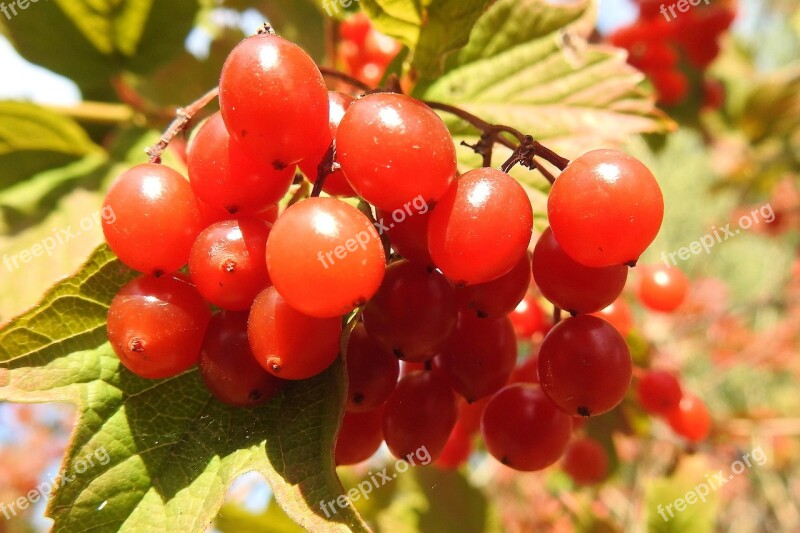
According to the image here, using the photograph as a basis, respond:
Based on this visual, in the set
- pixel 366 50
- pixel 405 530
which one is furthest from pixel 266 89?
pixel 405 530

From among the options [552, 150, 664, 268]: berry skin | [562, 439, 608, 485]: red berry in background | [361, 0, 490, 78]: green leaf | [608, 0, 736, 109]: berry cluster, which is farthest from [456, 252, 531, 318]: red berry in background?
[608, 0, 736, 109]: berry cluster

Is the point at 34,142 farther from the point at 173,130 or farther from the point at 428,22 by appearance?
the point at 428,22

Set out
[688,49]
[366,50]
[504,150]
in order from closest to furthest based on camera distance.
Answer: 1. [504,150]
2. [366,50]
3. [688,49]

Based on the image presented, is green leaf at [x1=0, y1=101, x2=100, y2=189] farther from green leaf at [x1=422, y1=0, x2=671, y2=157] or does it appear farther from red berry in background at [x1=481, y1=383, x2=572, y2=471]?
red berry in background at [x1=481, y1=383, x2=572, y2=471]

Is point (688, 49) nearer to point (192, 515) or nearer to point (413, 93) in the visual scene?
point (413, 93)

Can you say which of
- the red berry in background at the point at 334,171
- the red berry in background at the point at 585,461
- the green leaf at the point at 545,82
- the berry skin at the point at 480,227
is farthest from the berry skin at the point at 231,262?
the red berry in background at the point at 585,461
